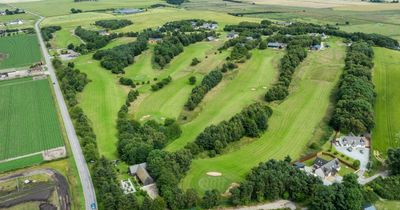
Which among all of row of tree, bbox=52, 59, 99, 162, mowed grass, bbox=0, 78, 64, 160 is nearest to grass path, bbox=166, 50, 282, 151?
row of tree, bbox=52, 59, 99, 162

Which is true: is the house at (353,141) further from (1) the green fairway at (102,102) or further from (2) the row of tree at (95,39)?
(2) the row of tree at (95,39)

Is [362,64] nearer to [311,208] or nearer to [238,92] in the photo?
[238,92]

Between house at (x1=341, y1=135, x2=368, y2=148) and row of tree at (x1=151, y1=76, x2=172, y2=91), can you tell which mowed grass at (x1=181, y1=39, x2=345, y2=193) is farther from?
row of tree at (x1=151, y1=76, x2=172, y2=91)

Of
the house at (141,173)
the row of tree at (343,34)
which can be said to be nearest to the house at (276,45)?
the row of tree at (343,34)

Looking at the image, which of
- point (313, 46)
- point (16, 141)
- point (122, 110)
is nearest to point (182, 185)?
point (122, 110)

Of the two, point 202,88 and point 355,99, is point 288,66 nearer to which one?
point 355,99

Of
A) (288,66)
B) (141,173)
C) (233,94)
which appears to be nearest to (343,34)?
(288,66)
